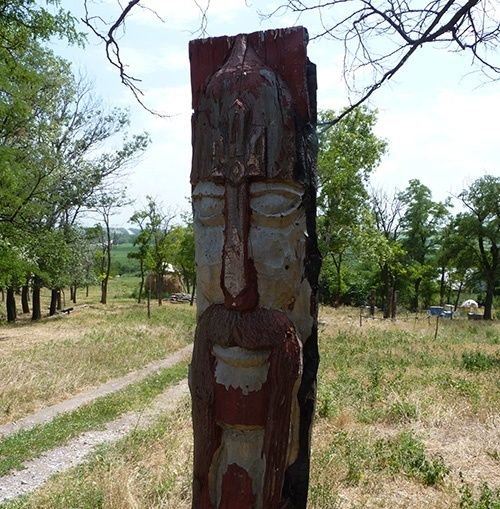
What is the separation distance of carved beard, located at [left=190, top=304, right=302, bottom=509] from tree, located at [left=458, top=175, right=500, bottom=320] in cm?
3058

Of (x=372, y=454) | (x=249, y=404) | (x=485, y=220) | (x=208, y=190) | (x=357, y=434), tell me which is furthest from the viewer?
(x=485, y=220)

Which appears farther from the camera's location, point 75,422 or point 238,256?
point 75,422

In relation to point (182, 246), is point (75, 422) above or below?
below

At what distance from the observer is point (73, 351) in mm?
14445

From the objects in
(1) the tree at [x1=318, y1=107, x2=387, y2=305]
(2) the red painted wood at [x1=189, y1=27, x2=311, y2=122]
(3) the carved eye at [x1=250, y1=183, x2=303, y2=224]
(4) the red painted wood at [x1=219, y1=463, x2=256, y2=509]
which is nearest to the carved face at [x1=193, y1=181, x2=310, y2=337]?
(3) the carved eye at [x1=250, y1=183, x2=303, y2=224]

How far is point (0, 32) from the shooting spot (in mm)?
8523

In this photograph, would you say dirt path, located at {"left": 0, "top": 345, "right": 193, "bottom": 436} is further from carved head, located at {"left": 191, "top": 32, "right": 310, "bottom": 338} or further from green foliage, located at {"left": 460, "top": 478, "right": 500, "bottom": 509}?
carved head, located at {"left": 191, "top": 32, "right": 310, "bottom": 338}

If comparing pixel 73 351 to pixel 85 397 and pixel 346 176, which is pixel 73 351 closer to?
pixel 85 397

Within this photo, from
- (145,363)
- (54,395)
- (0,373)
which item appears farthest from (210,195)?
(145,363)

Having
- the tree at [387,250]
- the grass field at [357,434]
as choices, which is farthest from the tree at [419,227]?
the grass field at [357,434]

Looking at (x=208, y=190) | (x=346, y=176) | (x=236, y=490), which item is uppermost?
(x=346, y=176)

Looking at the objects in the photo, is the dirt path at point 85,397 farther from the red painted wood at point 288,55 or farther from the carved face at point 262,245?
the red painted wood at point 288,55

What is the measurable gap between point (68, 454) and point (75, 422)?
1.42 metres

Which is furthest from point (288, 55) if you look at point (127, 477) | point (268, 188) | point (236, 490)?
point (127, 477)
